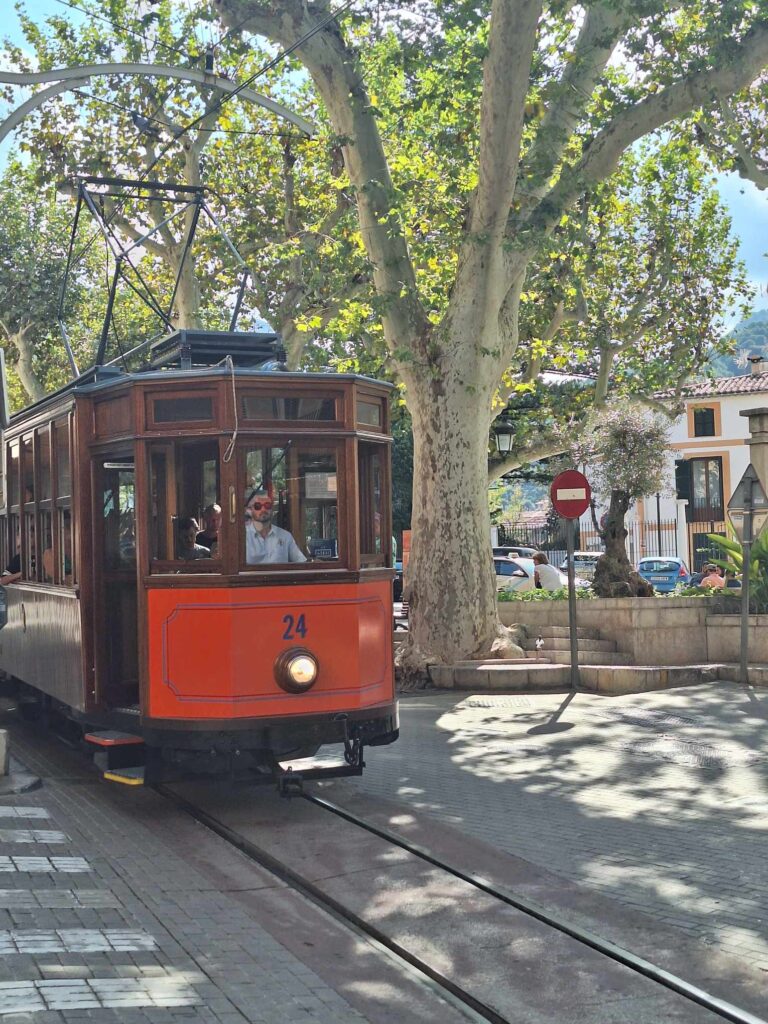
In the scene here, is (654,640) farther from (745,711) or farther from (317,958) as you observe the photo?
(317,958)

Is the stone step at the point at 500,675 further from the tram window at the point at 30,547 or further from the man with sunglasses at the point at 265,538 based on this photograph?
the man with sunglasses at the point at 265,538

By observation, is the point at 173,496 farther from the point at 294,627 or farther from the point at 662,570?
the point at 662,570

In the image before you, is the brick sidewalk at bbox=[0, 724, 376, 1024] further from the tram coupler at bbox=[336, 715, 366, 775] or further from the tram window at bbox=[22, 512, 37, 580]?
the tram window at bbox=[22, 512, 37, 580]

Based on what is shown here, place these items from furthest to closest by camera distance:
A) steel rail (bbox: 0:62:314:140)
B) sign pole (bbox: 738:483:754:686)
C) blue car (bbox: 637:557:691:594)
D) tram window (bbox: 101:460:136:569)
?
1. blue car (bbox: 637:557:691:594)
2. sign pole (bbox: 738:483:754:686)
3. steel rail (bbox: 0:62:314:140)
4. tram window (bbox: 101:460:136:569)

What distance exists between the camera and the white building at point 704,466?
55.1 meters

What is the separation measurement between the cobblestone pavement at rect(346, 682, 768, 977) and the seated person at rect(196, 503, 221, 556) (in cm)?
232

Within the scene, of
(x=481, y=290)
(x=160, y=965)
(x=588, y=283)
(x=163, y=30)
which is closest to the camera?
(x=160, y=965)

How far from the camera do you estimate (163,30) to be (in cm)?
1895

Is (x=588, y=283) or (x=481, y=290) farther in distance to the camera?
(x=588, y=283)

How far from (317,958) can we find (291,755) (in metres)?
3.44

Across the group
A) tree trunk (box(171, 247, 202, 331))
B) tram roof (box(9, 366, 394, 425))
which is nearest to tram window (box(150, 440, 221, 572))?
tram roof (box(9, 366, 394, 425))

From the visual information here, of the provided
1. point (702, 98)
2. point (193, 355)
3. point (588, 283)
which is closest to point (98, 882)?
point (193, 355)

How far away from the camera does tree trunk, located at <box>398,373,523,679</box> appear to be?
52.0 ft

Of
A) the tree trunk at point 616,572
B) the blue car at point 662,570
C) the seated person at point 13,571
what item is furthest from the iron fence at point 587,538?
the seated person at point 13,571
